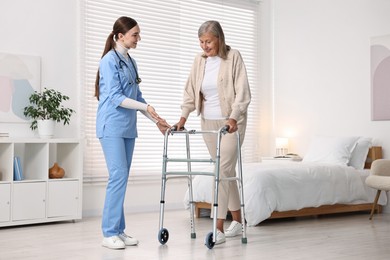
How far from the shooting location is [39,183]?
5566mm

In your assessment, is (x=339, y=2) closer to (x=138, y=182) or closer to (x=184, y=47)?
(x=184, y=47)

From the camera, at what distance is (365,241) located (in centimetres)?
453

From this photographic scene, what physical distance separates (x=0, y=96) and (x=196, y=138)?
252cm

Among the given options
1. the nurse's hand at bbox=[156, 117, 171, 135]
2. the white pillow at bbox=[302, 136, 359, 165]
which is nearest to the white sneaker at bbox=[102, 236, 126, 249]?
the nurse's hand at bbox=[156, 117, 171, 135]

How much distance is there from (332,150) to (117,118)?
3.36 meters

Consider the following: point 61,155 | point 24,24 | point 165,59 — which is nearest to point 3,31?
point 24,24

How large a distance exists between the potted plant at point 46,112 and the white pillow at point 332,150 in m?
2.74

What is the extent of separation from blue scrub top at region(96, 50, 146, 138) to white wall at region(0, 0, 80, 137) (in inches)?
83.1

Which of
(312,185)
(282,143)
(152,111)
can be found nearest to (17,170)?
(152,111)

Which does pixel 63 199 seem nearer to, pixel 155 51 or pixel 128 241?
pixel 128 241

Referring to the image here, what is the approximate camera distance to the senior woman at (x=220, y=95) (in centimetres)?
429

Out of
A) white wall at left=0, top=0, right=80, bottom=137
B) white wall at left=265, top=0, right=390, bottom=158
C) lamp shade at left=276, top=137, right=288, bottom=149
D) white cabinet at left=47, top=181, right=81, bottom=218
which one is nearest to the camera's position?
white cabinet at left=47, top=181, right=81, bottom=218

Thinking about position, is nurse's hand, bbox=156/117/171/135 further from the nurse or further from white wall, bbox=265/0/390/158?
white wall, bbox=265/0/390/158

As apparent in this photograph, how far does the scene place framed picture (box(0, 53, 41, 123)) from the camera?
5805mm
